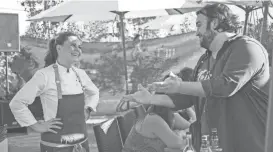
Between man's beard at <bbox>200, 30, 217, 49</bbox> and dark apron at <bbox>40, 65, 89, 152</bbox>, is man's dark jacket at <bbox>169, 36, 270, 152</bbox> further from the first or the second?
dark apron at <bbox>40, 65, 89, 152</bbox>

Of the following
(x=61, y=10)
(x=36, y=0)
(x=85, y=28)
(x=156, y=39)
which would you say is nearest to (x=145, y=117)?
(x=61, y=10)

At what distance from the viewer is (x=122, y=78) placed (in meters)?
8.90

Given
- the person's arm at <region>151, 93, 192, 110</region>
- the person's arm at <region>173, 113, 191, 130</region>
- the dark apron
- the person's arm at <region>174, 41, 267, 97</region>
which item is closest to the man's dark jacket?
the person's arm at <region>174, 41, 267, 97</region>

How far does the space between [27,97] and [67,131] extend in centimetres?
35

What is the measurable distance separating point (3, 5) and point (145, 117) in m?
5.27

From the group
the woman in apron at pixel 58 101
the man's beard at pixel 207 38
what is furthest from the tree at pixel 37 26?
the man's beard at pixel 207 38

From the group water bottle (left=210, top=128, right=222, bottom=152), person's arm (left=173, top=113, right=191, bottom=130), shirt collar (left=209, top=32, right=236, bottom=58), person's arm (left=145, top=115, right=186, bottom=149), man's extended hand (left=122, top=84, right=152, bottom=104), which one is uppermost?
shirt collar (left=209, top=32, right=236, bottom=58)

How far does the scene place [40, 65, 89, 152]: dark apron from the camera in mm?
2711

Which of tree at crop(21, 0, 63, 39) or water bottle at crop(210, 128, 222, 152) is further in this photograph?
tree at crop(21, 0, 63, 39)

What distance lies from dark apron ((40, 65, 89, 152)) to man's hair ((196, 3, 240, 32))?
115cm

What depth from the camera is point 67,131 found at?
2.74 metres

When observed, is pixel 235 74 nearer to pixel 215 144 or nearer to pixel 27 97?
pixel 215 144

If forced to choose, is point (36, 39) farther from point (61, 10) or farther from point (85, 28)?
point (61, 10)

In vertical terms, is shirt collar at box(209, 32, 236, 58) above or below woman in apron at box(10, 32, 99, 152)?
above
